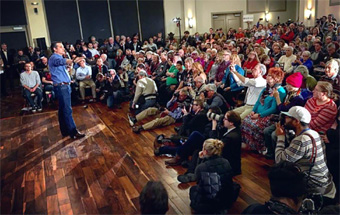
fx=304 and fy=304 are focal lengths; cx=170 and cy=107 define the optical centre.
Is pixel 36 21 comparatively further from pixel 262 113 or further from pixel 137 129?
pixel 262 113

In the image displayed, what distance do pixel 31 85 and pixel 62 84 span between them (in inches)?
109

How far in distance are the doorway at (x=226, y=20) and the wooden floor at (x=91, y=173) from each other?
34.4ft

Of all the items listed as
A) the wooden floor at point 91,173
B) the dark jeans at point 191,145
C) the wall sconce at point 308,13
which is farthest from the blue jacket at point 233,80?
the wall sconce at point 308,13

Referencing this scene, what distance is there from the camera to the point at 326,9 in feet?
39.3

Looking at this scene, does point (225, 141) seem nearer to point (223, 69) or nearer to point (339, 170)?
point (339, 170)

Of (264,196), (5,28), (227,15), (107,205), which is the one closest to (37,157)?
(107,205)

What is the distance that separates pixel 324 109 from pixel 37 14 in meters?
11.3

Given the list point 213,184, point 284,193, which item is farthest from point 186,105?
point 284,193

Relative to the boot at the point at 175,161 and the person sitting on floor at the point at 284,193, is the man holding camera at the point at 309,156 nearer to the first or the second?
the person sitting on floor at the point at 284,193

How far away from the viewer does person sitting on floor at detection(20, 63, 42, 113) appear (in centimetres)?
705

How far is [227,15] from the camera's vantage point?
14766 mm

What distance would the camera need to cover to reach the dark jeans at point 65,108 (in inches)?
190

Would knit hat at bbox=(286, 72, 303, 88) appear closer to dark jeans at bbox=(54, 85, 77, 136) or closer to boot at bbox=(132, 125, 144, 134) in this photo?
boot at bbox=(132, 125, 144, 134)

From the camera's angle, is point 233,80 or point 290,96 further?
point 233,80
